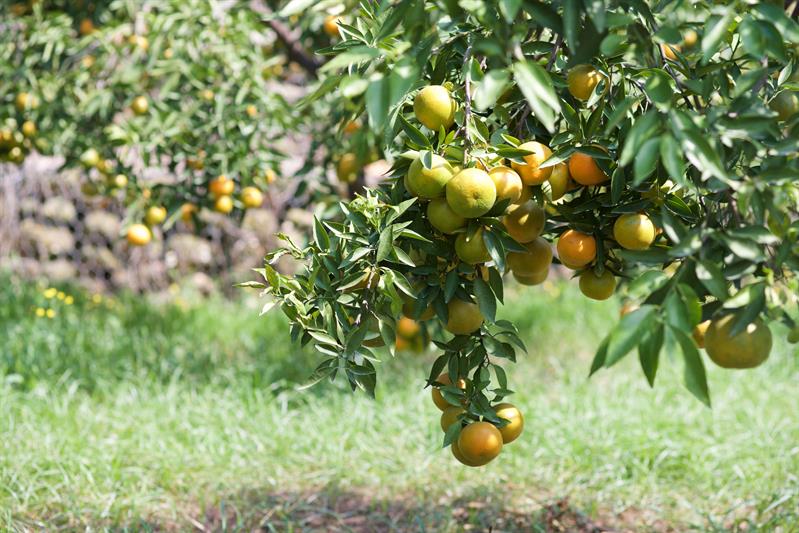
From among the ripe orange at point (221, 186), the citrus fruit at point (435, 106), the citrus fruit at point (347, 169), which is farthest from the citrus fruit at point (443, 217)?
the ripe orange at point (221, 186)

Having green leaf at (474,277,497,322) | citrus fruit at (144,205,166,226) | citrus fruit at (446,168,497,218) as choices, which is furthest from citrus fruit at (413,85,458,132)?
citrus fruit at (144,205,166,226)

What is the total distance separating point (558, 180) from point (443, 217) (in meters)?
0.21

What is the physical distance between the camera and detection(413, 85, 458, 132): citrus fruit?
1157 mm

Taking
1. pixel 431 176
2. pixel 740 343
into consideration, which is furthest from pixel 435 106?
pixel 740 343

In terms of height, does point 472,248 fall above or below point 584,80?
below

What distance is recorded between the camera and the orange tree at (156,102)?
7.98ft

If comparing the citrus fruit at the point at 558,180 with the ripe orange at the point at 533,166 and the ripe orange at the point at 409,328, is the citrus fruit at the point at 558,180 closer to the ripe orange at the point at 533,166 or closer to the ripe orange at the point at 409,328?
the ripe orange at the point at 533,166

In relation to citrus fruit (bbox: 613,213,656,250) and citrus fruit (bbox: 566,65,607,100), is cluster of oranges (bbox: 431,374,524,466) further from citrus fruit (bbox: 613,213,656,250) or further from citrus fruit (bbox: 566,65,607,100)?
citrus fruit (bbox: 566,65,607,100)

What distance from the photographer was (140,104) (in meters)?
2.64

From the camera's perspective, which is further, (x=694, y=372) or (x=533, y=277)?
(x=533, y=277)

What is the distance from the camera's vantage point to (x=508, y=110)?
51.1 inches

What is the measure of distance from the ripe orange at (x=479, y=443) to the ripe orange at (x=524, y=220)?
1.01 ft

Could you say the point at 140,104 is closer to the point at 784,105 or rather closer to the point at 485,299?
the point at 485,299

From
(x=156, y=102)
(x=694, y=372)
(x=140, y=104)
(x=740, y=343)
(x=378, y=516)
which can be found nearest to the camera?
(x=694, y=372)
